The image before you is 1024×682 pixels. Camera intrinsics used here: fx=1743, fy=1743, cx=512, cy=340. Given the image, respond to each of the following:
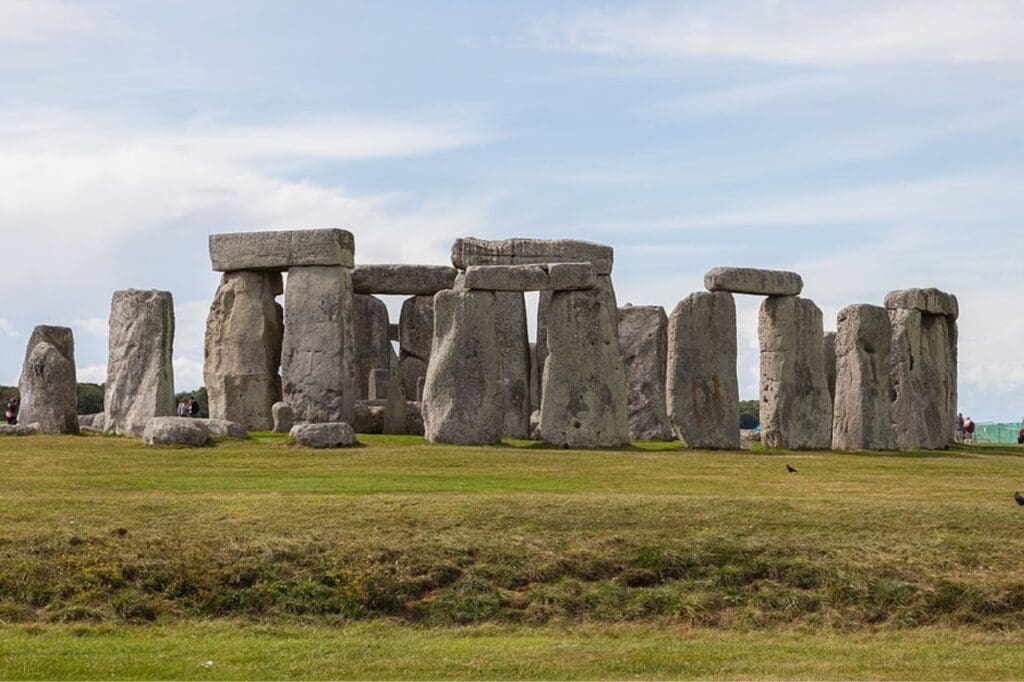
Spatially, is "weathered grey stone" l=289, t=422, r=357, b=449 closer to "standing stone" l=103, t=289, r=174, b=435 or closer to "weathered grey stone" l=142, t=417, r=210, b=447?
"weathered grey stone" l=142, t=417, r=210, b=447

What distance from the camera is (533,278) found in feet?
100

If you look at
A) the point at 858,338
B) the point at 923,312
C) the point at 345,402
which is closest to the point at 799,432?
the point at 858,338

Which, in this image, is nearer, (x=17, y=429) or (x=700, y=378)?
(x=17, y=429)

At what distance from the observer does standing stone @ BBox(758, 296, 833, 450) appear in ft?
109

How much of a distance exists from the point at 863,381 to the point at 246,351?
40.3ft

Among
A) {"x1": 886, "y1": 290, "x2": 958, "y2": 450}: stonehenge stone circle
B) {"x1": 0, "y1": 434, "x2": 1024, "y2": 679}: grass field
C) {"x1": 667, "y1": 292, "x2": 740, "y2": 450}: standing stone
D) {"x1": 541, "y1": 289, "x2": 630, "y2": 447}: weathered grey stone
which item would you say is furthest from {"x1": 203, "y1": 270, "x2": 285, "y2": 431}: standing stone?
{"x1": 886, "y1": 290, "x2": 958, "y2": 450}: stonehenge stone circle

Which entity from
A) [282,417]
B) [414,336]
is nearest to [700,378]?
[282,417]

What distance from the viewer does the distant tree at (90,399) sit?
5703 centimetres

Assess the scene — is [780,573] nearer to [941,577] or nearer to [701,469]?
[941,577]

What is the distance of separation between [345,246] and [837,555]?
53.6ft

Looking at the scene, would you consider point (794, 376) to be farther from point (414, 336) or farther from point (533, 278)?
point (414, 336)

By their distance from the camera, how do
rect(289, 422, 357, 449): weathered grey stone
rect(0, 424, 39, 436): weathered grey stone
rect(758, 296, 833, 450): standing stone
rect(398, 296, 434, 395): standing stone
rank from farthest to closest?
rect(398, 296, 434, 395): standing stone, rect(758, 296, 833, 450): standing stone, rect(0, 424, 39, 436): weathered grey stone, rect(289, 422, 357, 449): weathered grey stone

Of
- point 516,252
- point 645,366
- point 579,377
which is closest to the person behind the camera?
point 579,377

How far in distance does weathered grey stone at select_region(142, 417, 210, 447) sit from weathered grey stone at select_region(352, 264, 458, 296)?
9473mm
